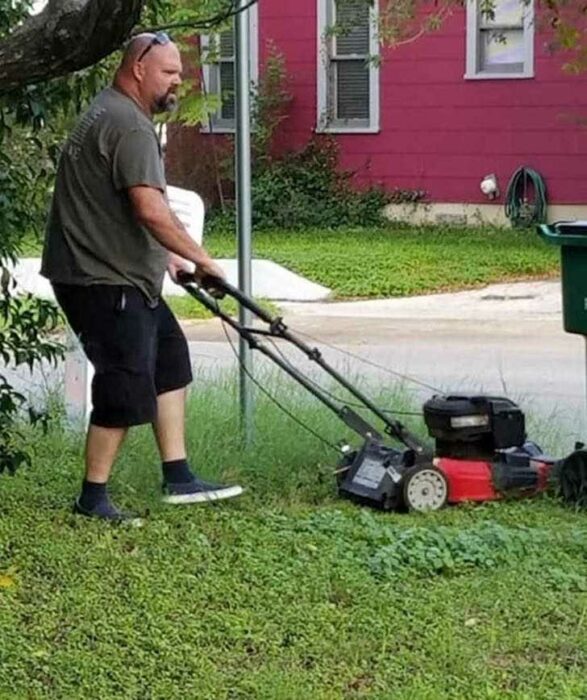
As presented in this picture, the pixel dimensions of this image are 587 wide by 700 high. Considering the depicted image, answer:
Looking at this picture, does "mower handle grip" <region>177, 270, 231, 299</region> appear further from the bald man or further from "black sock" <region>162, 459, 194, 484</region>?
"black sock" <region>162, 459, 194, 484</region>

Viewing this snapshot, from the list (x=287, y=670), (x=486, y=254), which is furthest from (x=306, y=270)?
(x=287, y=670)

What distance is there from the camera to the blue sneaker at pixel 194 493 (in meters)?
5.97

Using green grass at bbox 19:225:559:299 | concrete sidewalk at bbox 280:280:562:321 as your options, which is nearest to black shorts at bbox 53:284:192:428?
concrete sidewalk at bbox 280:280:562:321

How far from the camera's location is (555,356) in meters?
11.8

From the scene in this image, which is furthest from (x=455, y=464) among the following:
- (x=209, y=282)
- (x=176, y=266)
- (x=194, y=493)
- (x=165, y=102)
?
(x=165, y=102)

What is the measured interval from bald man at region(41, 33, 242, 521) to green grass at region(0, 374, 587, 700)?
508mm

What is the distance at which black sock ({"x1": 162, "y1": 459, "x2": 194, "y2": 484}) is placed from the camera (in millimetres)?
6043

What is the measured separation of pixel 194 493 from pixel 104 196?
4.35 feet

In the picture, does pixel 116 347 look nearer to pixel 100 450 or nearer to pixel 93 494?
pixel 100 450

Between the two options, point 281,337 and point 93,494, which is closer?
point 93,494

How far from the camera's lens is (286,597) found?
4.77 metres

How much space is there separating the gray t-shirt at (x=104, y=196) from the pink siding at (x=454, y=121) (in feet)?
46.6

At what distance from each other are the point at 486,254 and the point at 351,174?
13.3 ft

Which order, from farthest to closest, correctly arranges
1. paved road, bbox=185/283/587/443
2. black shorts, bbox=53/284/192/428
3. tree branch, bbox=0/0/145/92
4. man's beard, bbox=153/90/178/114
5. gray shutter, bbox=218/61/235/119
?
gray shutter, bbox=218/61/235/119, paved road, bbox=185/283/587/443, man's beard, bbox=153/90/178/114, black shorts, bbox=53/284/192/428, tree branch, bbox=0/0/145/92
